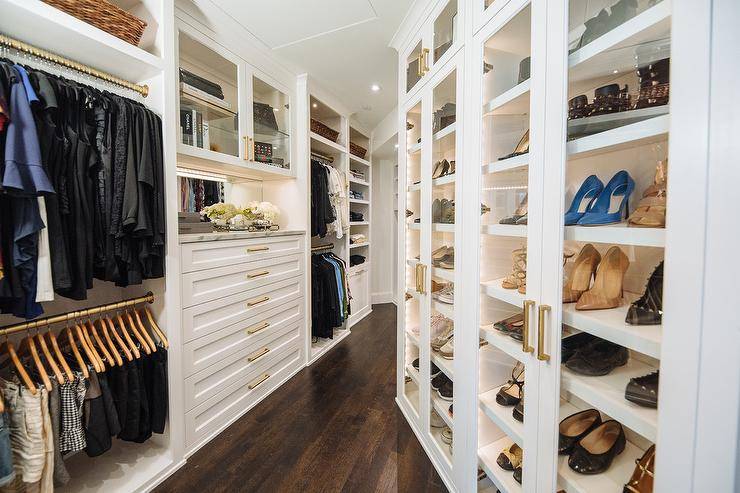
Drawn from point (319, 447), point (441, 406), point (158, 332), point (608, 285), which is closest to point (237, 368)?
point (158, 332)

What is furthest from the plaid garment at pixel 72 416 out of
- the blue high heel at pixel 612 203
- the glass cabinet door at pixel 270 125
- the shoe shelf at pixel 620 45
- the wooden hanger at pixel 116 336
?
the shoe shelf at pixel 620 45

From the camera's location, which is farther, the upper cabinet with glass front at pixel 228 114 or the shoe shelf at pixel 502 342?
the upper cabinet with glass front at pixel 228 114

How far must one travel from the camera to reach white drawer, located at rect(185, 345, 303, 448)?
163 centimetres

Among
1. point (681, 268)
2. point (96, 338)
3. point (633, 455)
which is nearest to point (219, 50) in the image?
point (96, 338)

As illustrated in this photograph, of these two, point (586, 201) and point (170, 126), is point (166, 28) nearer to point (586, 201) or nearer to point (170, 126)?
point (170, 126)

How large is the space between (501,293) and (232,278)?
63.1 inches

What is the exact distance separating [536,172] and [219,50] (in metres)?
2.09

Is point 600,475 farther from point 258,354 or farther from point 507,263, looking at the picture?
point 258,354

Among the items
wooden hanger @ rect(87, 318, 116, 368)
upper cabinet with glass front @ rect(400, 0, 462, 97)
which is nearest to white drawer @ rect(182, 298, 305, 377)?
wooden hanger @ rect(87, 318, 116, 368)

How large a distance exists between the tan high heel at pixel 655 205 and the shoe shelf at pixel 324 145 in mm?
2605

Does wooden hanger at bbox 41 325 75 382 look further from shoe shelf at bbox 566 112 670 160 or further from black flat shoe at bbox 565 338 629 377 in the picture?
shoe shelf at bbox 566 112 670 160

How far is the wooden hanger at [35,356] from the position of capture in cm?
→ 107

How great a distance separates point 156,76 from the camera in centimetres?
146

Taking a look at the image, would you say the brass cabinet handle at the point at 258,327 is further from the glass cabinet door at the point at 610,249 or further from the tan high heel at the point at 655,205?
the tan high heel at the point at 655,205
